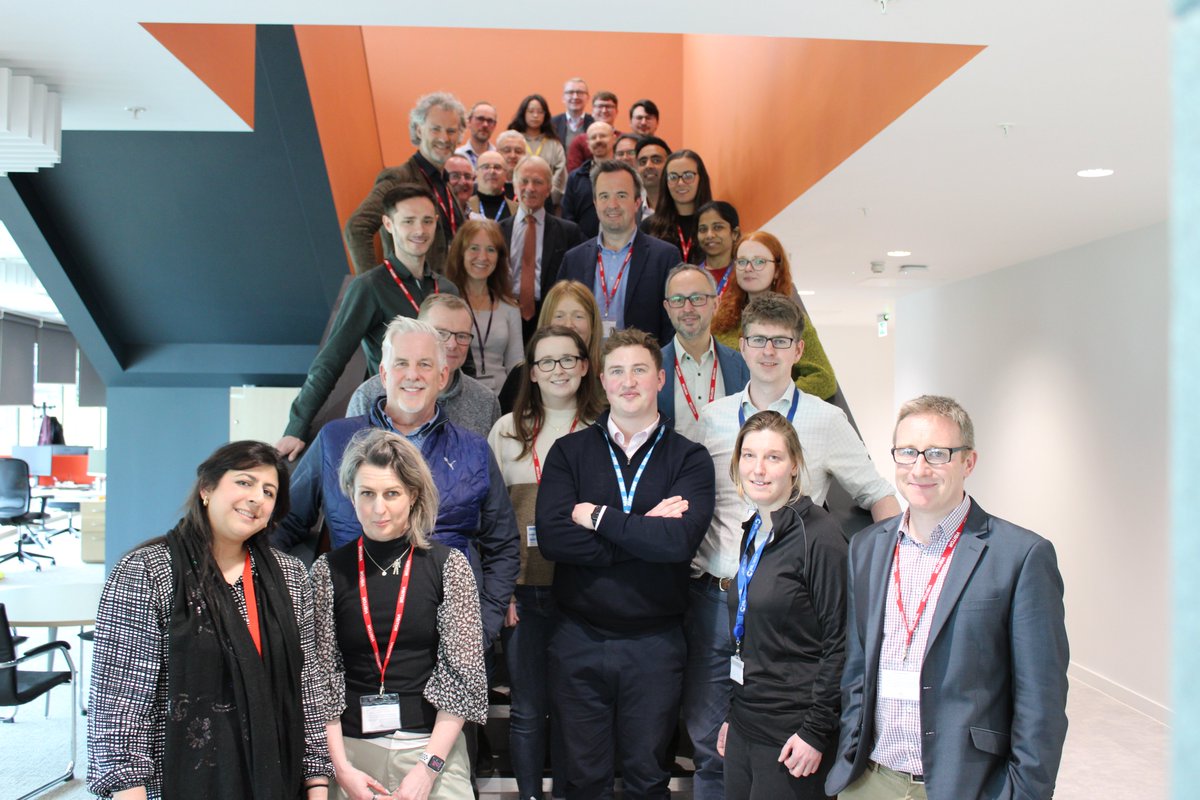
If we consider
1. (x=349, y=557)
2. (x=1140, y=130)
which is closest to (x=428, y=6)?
(x=349, y=557)

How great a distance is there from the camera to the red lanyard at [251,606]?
2447 mm

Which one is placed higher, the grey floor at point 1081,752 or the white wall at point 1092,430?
the white wall at point 1092,430

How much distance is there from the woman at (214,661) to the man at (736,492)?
3.96 ft

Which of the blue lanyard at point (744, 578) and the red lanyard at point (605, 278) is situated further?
the red lanyard at point (605, 278)

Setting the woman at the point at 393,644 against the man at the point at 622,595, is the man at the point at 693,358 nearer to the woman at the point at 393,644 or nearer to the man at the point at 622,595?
the man at the point at 622,595

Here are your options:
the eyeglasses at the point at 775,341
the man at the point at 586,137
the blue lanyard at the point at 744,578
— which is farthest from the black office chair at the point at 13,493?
the blue lanyard at the point at 744,578

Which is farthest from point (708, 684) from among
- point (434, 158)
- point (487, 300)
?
point (434, 158)

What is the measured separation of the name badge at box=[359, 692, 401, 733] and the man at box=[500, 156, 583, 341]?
8.65ft

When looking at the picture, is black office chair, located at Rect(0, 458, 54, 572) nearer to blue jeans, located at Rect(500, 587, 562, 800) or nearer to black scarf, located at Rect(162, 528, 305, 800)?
blue jeans, located at Rect(500, 587, 562, 800)

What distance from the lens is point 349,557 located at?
108 inches

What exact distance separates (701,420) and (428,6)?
173 centimetres

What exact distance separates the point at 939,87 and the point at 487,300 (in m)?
2.16

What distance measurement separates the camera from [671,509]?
2928mm

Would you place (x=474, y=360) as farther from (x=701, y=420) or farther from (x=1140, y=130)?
(x=1140, y=130)
